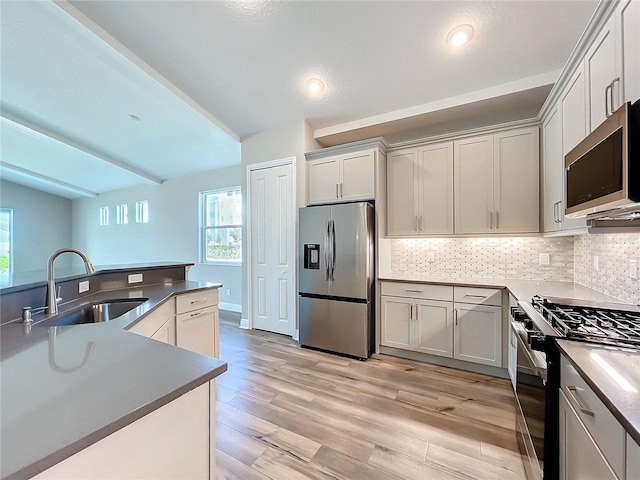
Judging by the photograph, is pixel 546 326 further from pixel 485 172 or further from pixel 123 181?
pixel 123 181

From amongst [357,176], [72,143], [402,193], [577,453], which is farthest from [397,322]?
[72,143]

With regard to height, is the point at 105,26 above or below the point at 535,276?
above

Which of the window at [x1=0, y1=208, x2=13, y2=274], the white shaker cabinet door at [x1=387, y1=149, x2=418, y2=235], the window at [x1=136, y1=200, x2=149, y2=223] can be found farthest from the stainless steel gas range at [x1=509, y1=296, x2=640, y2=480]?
the window at [x1=0, y1=208, x2=13, y2=274]

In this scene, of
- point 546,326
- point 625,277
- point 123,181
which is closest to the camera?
point 546,326

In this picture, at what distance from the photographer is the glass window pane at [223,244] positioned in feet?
17.2

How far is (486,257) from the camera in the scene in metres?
2.92

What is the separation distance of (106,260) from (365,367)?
8500 millimetres

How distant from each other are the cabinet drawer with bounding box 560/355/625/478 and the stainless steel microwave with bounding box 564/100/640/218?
0.67 meters

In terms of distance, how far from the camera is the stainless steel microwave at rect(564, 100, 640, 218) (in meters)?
0.95

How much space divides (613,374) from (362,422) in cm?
150

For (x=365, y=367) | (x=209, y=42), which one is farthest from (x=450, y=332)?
(x=209, y=42)

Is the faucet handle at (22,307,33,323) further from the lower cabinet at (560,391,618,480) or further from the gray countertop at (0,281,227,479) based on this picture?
the lower cabinet at (560,391,618,480)

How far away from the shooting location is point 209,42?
2484 millimetres

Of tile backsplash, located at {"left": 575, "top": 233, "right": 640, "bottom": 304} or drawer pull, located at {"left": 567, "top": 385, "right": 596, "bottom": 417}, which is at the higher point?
tile backsplash, located at {"left": 575, "top": 233, "right": 640, "bottom": 304}
